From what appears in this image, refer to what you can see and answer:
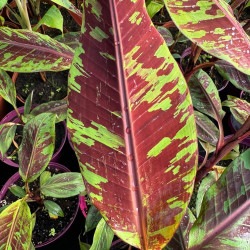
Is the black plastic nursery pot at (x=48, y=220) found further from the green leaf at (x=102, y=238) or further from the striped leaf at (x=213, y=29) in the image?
the striped leaf at (x=213, y=29)

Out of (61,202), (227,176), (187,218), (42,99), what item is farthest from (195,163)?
(42,99)

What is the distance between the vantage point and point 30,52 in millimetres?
747

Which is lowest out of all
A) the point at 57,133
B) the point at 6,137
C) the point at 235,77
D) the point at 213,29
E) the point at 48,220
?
the point at 48,220

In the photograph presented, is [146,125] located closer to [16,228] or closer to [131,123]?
[131,123]

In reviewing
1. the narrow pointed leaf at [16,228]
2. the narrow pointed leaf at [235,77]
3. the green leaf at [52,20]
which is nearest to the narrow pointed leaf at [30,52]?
the green leaf at [52,20]

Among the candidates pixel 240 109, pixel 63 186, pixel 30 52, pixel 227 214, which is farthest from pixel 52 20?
pixel 227 214

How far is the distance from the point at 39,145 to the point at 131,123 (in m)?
0.49

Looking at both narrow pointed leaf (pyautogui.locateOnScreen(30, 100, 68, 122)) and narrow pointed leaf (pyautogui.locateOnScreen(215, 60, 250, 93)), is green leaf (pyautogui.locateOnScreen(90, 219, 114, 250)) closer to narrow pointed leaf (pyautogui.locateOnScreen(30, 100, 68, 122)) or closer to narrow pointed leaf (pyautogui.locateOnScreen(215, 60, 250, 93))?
narrow pointed leaf (pyautogui.locateOnScreen(30, 100, 68, 122))

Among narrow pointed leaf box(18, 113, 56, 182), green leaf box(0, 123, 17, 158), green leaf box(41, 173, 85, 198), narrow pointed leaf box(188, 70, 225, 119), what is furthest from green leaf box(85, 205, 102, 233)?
narrow pointed leaf box(188, 70, 225, 119)

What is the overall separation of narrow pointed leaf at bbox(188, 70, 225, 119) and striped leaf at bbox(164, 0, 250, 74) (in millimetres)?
373

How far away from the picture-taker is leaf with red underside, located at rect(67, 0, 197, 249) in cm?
30

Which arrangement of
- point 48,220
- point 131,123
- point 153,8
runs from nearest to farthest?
point 131,123
point 153,8
point 48,220

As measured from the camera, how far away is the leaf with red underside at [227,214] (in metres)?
0.45

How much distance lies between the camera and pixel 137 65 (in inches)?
12.3
